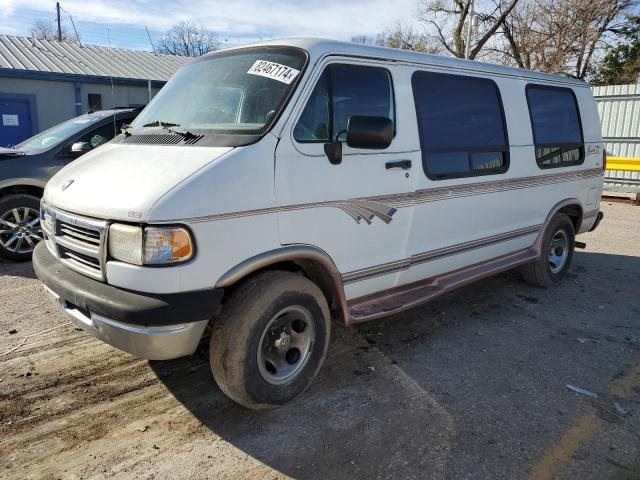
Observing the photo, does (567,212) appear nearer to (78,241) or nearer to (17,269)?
(78,241)

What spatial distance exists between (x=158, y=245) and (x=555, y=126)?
4803mm

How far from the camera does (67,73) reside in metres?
16.3

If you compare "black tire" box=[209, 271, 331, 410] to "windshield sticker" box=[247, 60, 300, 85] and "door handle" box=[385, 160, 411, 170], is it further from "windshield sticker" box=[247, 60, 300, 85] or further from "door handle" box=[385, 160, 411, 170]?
"windshield sticker" box=[247, 60, 300, 85]

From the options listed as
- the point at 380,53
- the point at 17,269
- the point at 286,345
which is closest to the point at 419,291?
the point at 286,345

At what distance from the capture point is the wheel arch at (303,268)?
2963mm

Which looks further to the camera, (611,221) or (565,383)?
(611,221)

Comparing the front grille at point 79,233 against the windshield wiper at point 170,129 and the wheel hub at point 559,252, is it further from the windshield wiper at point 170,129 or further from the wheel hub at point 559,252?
the wheel hub at point 559,252

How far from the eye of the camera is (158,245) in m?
2.73

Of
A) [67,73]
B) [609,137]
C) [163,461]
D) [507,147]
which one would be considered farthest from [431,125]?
[67,73]

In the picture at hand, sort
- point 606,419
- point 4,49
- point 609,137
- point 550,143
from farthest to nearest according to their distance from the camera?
point 4,49, point 609,137, point 550,143, point 606,419

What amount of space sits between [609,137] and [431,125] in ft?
43.8

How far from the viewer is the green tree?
27297mm

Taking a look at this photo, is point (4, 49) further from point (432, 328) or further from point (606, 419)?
point (606, 419)

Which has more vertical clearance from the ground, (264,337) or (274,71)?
(274,71)
